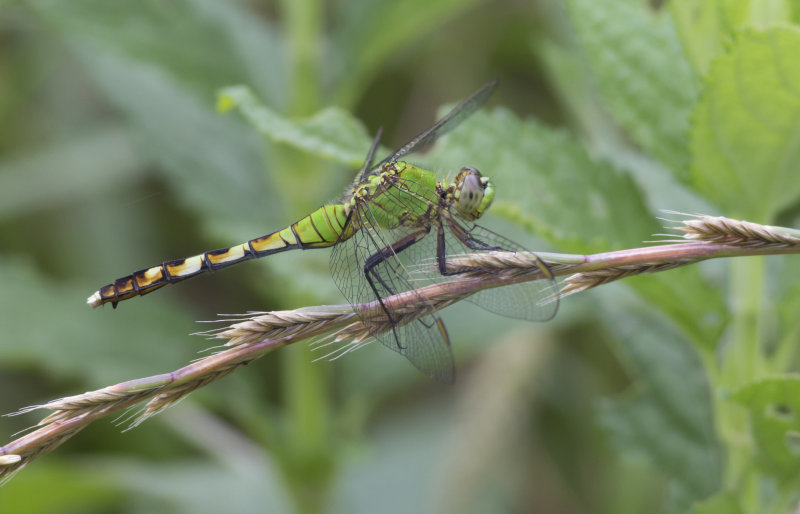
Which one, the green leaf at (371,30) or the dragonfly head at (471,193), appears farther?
the green leaf at (371,30)

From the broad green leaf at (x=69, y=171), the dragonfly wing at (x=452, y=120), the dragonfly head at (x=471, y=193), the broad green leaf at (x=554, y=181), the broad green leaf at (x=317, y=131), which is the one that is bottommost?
the broad green leaf at (x=554, y=181)

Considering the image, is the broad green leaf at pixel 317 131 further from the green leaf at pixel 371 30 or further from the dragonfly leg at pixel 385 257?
the green leaf at pixel 371 30

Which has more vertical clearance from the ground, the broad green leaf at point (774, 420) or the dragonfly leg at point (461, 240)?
the dragonfly leg at point (461, 240)

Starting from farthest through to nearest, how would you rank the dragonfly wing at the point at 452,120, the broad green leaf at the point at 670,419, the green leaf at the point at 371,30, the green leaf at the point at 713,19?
the green leaf at the point at 371,30
the dragonfly wing at the point at 452,120
the broad green leaf at the point at 670,419
the green leaf at the point at 713,19

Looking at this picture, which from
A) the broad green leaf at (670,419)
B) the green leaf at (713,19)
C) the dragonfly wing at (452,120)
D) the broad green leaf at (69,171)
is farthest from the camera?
the broad green leaf at (69,171)

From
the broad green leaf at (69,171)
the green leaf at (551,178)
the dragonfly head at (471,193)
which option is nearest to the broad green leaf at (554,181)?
the green leaf at (551,178)

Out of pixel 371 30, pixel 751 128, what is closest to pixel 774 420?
pixel 751 128

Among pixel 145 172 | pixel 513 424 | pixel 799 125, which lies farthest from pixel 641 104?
pixel 145 172

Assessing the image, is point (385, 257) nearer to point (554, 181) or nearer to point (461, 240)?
point (461, 240)
